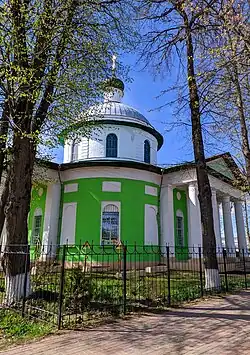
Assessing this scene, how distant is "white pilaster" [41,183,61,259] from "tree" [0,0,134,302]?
30.0 ft

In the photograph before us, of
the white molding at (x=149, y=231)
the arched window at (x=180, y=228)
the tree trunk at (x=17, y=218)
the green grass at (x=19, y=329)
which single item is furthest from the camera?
the arched window at (x=180, y=228)

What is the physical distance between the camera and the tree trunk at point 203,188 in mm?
10070

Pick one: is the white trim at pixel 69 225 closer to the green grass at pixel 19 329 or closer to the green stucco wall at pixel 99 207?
the green stucco wall at pixel 99 207

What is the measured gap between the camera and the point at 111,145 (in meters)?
20.5

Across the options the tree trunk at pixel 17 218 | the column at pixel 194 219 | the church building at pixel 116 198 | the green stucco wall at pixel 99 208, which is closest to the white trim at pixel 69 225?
the church building at pixel 116 198

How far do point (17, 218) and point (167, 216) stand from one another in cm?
1186

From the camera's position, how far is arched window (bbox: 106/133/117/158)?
20391 mm

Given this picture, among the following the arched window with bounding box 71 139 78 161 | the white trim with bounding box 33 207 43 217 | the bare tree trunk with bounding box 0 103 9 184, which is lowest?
the white trim with bounding box 33 207 43 217

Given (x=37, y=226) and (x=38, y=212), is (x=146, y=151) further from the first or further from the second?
(x=37, y=226)

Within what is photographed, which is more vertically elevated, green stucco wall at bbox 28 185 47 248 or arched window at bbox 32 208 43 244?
green stucco wall at bbox 28 185 47 248

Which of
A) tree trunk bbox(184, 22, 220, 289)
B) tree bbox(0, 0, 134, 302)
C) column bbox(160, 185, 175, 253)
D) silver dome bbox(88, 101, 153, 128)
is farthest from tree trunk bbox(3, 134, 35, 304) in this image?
silver dome bbox(88, 101, 153, 128)

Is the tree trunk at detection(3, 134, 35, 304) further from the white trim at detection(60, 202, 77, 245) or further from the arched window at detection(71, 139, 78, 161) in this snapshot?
the arched window at detection(71, 139, 78, 161)

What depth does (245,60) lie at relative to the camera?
7.44 meters

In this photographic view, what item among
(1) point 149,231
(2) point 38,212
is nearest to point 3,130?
(2) point 38,212
